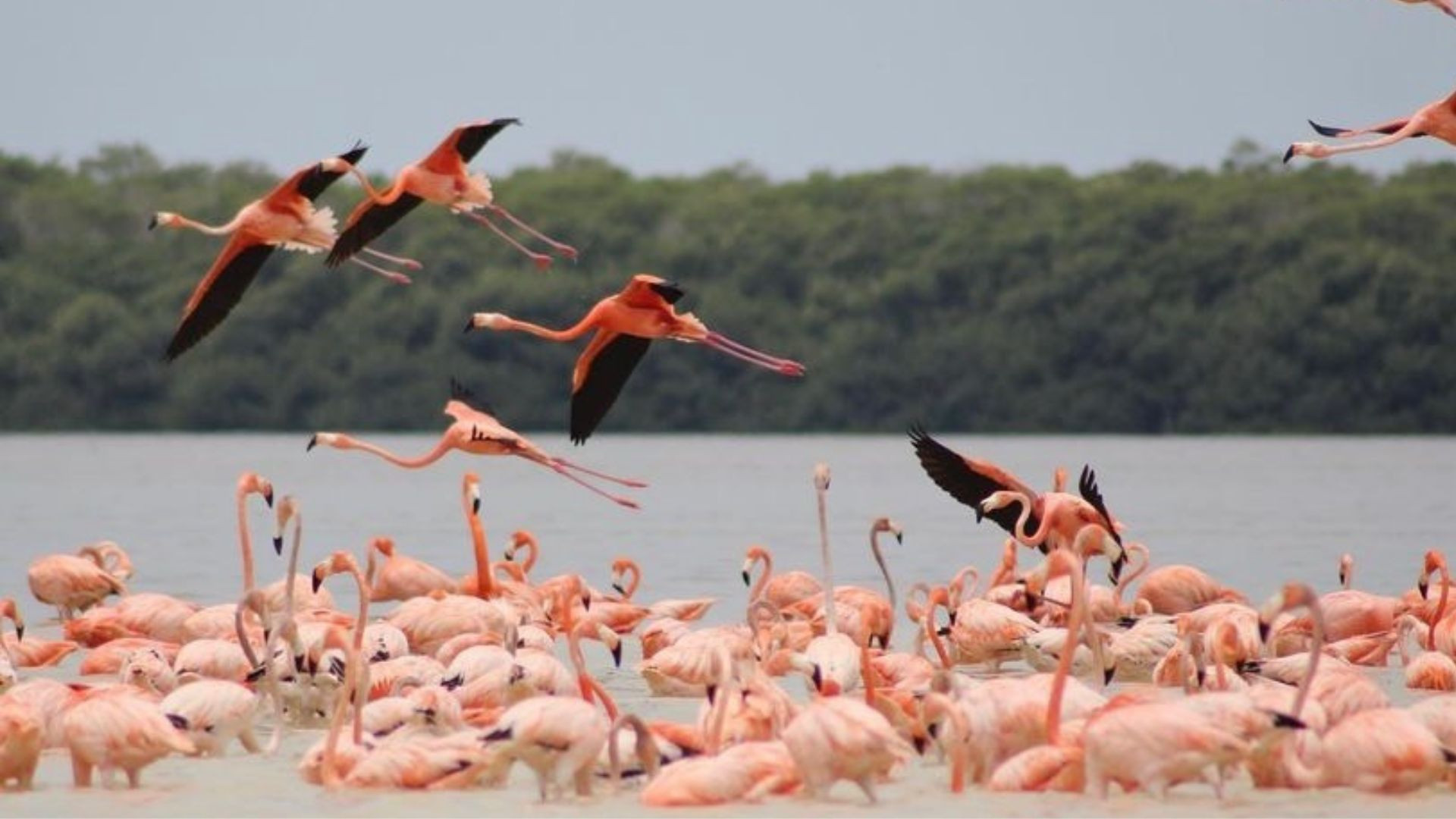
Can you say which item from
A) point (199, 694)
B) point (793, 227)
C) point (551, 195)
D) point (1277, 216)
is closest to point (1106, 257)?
point (1277, 216)

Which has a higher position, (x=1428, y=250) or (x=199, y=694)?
(x=1428, y=250)

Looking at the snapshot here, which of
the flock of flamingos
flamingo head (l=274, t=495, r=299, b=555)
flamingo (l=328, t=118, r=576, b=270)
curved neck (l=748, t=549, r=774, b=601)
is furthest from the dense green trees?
flamingo head (l=274, t=495, r=299, b=555)

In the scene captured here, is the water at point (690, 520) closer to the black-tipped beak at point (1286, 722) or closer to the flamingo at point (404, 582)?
the black-tipped beak at point (1286, 722)

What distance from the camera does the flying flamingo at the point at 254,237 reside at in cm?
1091

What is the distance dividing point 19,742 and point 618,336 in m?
4.07

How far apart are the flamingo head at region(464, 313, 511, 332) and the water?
4.70ft

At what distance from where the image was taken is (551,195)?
65062 millimetres

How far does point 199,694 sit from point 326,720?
3.64 feet

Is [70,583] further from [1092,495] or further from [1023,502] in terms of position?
[1092,495]

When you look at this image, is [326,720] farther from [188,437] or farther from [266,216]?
[188,437]

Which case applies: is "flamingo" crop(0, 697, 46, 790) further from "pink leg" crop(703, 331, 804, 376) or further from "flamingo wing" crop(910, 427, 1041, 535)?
"flamingo wing" crop(910, 427, 1041, 535)

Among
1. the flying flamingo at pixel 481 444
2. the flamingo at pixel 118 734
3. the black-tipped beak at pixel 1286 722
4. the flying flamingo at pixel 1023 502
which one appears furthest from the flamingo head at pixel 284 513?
the black-tipped beak at pixel 1286 722

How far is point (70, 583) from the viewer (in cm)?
1338

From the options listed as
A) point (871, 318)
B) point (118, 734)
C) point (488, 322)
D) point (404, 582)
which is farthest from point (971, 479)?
point (871, 318)
